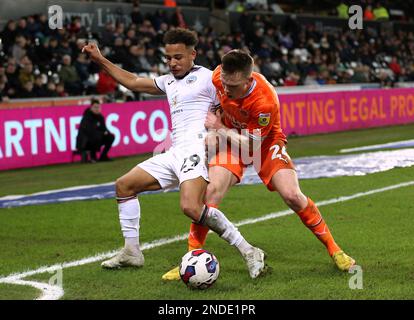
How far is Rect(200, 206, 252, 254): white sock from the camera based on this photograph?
6.96 metres

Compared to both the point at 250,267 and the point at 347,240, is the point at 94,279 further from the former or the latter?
the point at 347,240

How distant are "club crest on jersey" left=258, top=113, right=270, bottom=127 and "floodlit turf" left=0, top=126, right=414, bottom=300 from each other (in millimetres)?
1274

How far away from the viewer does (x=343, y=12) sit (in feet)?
124

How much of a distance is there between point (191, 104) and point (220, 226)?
1123mm

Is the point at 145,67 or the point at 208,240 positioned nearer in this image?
the point at 208,240

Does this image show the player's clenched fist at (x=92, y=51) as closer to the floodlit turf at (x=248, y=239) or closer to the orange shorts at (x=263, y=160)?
the orange shorts at (x=263, y=160)

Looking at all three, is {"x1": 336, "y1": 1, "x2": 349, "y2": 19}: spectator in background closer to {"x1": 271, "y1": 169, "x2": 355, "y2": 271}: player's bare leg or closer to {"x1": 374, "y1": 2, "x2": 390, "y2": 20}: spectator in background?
{"x1": 374, "y1": 2, "x2": 390, "y2": 20}: spectator in background

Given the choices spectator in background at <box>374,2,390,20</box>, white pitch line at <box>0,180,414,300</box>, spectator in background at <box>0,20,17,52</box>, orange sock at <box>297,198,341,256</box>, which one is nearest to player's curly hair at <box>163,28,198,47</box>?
orange sock at <box>297,198,341,256</box>

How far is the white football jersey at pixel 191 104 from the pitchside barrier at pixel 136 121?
4923 millimetres

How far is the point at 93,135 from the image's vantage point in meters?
17.4

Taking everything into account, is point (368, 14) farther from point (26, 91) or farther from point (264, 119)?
point (264, 119)
